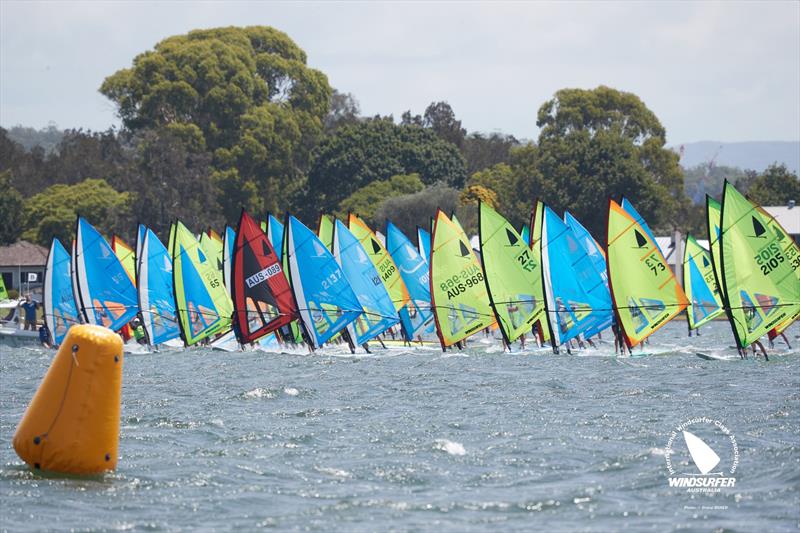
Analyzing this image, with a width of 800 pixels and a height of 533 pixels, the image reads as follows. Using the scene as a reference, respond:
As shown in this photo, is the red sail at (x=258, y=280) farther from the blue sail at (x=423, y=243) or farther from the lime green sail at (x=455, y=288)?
the blue sail at (x=423, y=243)

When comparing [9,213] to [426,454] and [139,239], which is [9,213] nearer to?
[139,239]

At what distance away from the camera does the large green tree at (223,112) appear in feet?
297

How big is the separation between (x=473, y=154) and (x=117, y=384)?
101 metres

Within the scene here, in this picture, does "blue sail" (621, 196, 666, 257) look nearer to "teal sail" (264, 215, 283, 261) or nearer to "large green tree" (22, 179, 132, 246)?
"teal sail" (264, 215, 283, 261)

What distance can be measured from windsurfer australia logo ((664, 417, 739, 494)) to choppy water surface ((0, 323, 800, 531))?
96 mm

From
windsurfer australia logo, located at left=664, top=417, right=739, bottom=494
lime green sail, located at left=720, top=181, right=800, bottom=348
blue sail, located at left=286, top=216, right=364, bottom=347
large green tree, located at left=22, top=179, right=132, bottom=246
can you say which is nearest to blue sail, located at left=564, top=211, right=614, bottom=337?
lime green sail, located at left=720, top=181, right=800, bottom=348

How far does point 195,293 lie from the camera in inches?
1581

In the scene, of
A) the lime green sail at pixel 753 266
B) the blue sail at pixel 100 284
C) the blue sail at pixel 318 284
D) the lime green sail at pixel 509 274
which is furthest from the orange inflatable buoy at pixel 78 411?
the blue sail at pixel 100 284

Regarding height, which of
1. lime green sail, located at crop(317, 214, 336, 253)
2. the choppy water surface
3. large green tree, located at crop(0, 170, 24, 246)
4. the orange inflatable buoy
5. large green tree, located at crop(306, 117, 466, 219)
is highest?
large green tree, located at crop(306, 117, 466, 219)

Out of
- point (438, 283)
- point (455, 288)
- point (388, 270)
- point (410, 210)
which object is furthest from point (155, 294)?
point (410, 210)

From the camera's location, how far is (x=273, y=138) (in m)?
92.5

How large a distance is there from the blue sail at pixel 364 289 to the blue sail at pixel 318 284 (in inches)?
27.8

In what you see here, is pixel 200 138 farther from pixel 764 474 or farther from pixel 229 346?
pixel 764 474

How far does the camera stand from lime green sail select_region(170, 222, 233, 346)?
4000 cm
